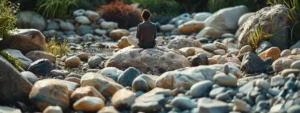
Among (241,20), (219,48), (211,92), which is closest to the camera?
(211,92)

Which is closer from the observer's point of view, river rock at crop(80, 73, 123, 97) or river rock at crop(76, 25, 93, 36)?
river rock at crop(80, 73, 123, 97)

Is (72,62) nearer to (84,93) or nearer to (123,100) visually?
(84,93)

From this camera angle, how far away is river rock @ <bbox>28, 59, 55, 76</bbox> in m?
7.42

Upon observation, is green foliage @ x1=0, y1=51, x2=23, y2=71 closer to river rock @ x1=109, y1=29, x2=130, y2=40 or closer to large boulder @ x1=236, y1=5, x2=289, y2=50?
large boulder @ x1=236, y1=5, x2=289, y2=50

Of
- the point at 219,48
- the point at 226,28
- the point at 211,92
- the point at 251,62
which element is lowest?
the point at 211,92

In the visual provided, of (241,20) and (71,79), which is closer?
(71,79)

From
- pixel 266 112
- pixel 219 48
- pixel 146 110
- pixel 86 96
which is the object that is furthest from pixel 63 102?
pixel 219 48

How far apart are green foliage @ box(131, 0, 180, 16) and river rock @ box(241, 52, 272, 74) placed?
943cm

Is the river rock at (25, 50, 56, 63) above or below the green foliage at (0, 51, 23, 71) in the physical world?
above

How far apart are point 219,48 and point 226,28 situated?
3.02 meters

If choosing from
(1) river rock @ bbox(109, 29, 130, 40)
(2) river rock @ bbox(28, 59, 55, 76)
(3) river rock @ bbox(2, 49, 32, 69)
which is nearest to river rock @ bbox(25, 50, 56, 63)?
(3) river rock @ bbox(2, 49, 32, 69)

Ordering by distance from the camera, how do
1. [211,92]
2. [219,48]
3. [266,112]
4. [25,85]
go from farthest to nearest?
[219,48] → [25,85] → [211,92] → [266,112]

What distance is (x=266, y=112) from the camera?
189 inches

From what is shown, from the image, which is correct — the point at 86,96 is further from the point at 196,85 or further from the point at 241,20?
the point at 241,20
